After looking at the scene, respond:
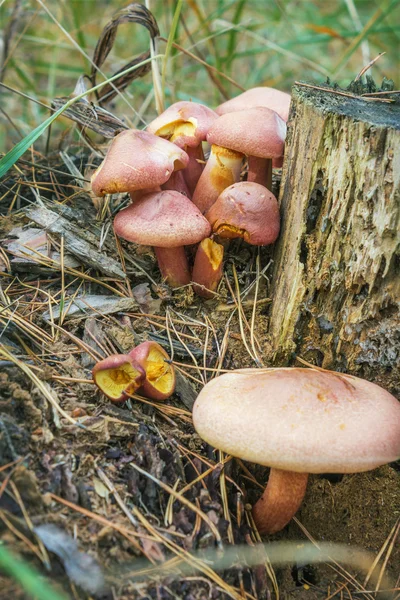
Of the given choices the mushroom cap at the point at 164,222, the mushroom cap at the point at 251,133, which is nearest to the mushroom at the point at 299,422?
the mushroom cap at the point at 164,222

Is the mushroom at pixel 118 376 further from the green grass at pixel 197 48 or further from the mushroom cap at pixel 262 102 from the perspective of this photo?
the green grass at pixel 197 48

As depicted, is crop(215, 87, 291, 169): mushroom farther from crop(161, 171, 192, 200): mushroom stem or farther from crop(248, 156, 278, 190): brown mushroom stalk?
crop(161, 171, 192, 200): mushroom stem

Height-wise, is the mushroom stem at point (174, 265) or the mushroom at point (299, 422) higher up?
the mushroom stem at point (174, 265)

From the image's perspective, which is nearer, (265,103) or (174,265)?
(174,265)

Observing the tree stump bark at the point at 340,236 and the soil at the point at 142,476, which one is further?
the tree stump bark at the point at 340,236

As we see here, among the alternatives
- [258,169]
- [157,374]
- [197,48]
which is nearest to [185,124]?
[258,169]

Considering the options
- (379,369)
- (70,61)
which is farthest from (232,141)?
(70,61)

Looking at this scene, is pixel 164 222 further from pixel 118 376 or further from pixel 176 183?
pixel 118 376

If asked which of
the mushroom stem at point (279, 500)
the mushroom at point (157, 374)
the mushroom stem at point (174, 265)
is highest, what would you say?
the mushroom stem at point (174, 265)
